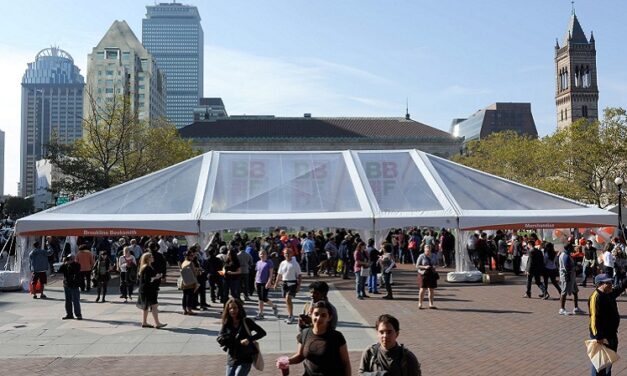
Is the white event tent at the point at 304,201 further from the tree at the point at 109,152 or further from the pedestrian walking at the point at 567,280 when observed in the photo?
the tree at the point at 109,152

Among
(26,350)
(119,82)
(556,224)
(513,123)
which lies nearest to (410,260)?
(556,224)

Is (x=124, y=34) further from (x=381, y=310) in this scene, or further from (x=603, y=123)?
(x=381, y=310)

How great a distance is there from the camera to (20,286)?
1912 centimetres

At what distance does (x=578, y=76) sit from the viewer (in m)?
111

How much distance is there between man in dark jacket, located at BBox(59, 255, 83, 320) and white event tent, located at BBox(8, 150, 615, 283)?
483cm

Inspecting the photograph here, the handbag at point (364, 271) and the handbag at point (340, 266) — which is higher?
the handbag at point (364, 271)

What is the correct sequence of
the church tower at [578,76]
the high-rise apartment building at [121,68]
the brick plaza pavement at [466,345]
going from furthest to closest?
the high-rise apartment building at [121,68]
the church tower at [578,76]
the brick plaza pavement at [466,345]

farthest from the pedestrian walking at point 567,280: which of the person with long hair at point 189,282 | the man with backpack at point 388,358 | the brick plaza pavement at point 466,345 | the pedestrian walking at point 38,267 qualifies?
the pedestrian walking at point 38,267

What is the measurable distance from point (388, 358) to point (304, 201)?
51.4ft

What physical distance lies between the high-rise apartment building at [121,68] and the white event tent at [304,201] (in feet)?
388

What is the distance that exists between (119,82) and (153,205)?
126074 mm

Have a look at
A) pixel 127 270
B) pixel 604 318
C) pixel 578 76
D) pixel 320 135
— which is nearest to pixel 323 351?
pixel 604 318

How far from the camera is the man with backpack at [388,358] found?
179 inches

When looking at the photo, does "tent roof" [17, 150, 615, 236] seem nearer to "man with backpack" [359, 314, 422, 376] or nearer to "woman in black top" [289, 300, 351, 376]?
"woman in black top" [289, 300, 351, 376]
